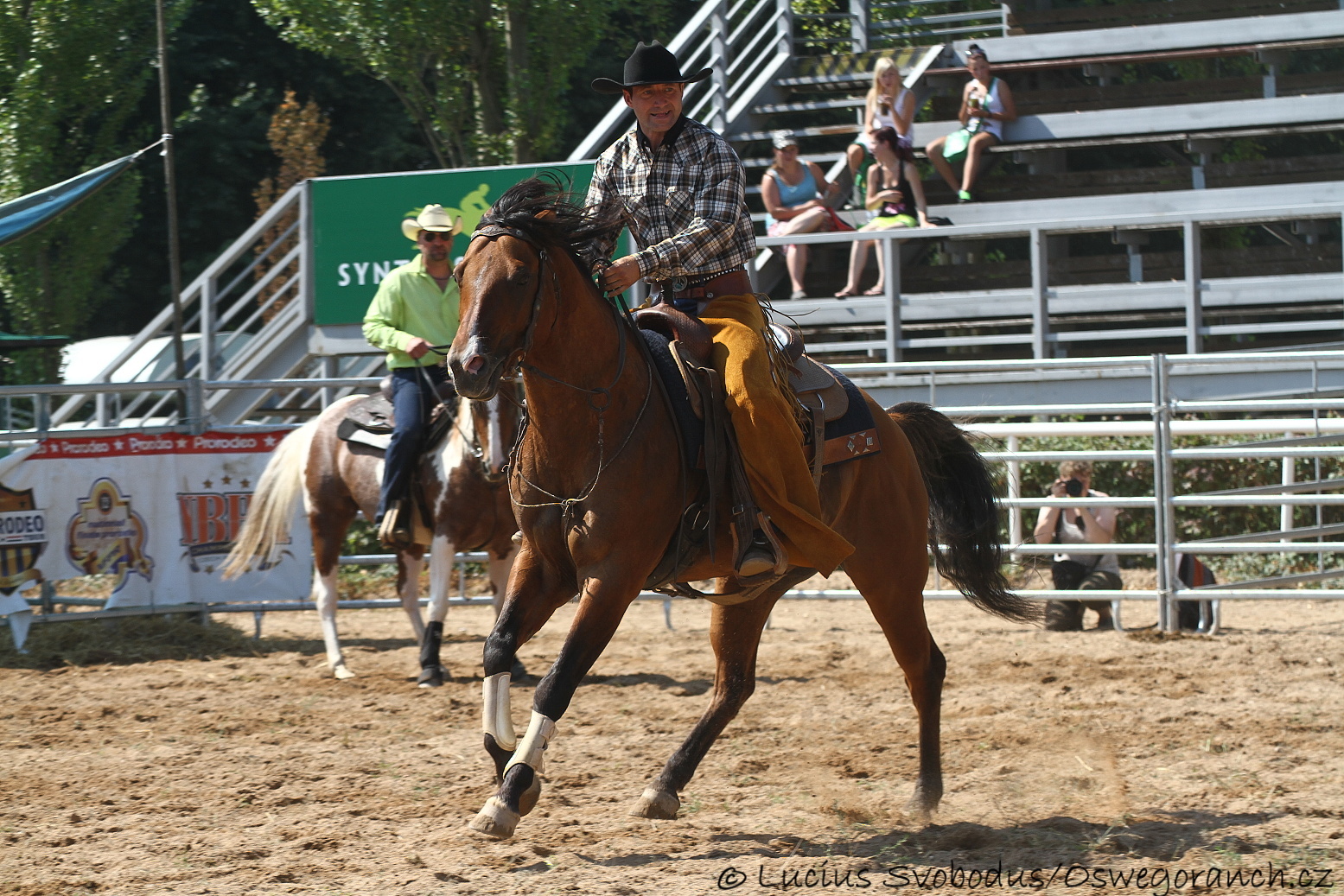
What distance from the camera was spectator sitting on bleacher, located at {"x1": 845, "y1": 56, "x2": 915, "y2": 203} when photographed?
1459 cm

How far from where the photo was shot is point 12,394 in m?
9.25

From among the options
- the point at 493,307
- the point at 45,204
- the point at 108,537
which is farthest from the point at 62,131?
the point at 493,307

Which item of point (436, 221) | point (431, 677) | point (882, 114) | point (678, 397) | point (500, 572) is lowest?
point (431, 677)

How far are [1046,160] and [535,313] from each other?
13.4 meters

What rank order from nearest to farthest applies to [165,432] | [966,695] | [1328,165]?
1. [966,695]
2. [165,432]
3. [1328,165]

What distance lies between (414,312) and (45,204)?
437 cm

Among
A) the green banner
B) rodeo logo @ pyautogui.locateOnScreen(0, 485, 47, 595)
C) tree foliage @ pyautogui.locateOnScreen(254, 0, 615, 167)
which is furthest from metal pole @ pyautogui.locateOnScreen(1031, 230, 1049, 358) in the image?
rodeo logo @ pyautogui.locateOnScreen(0, 485, 47, 595)

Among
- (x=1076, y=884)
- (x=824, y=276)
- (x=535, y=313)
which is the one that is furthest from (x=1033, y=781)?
(x=824, y=276)

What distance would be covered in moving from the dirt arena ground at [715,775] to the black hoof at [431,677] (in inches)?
7.8

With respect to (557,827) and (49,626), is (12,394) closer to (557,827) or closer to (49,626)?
(49,626)

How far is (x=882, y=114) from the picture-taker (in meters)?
14.7

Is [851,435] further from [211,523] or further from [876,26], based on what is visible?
[876,26]

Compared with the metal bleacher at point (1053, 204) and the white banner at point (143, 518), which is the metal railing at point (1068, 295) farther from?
the white banner at point (143, 518)

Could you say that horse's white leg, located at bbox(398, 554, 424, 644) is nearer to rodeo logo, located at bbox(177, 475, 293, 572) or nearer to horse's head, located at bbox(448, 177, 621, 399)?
rodeo logo, located at bbox(177, 475, 293, 572)
